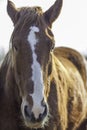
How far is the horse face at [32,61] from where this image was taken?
656 cm

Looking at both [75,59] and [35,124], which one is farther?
[75,59]

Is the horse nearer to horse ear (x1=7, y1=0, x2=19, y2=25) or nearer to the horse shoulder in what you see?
horse ear (x1=7, y1=0, x2=19, y2=25)

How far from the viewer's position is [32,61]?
21.9ft

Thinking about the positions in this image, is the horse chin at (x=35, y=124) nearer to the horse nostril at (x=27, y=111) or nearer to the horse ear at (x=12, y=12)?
the horse nostril at (x=27, y=111)

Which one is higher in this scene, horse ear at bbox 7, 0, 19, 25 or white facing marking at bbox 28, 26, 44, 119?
horse ear at bbox 7, 0, 19, 25

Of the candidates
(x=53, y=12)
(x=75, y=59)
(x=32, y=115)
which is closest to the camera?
(x=32, y=115)

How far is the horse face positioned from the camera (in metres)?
6.56

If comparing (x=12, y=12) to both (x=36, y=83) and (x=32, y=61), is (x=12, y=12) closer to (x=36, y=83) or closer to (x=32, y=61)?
(x=32, y=61)

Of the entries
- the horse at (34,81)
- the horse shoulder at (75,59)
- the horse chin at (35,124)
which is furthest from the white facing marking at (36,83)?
the horse shoulder at (75,59)

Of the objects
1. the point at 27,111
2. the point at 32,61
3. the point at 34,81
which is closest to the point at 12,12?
the point at 32,61

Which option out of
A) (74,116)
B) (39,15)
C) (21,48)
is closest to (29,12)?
(39,15)

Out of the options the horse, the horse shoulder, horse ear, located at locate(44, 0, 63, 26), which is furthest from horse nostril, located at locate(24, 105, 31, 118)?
the horse shoulder

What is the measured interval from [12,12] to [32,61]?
0.94 meters

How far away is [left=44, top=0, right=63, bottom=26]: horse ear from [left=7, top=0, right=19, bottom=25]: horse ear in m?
0.37
